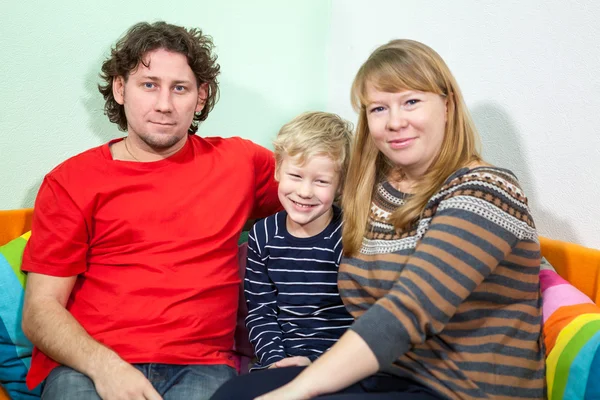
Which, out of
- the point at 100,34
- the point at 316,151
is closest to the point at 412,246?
the point at 316,151

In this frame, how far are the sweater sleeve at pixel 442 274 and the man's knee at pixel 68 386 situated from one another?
0.65 m

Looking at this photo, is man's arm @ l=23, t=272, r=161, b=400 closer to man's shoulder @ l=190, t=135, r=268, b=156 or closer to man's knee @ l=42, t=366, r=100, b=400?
man's knee @ l=42, t=366, r=100, b=400

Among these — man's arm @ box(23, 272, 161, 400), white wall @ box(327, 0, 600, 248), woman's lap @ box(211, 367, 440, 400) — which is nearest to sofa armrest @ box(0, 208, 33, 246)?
man's arm @ box(23, 272, 161, 400)

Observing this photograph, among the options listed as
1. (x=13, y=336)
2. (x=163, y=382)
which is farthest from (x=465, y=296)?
(x=13, y=336)

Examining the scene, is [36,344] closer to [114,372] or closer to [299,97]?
[114,372]

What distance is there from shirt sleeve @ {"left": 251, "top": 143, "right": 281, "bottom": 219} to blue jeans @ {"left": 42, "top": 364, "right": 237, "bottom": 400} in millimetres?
499

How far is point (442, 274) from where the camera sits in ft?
3.45

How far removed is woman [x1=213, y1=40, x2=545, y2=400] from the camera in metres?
1.05

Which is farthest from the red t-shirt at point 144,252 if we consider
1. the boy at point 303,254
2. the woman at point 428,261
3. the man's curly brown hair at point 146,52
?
the woman at point 428,261

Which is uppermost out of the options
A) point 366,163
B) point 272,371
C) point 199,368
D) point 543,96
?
point 543,96

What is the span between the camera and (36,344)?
4.71ft

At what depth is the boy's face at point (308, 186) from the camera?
1453 millimetres

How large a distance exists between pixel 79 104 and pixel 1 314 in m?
0.65

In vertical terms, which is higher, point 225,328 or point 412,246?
point 412,246
